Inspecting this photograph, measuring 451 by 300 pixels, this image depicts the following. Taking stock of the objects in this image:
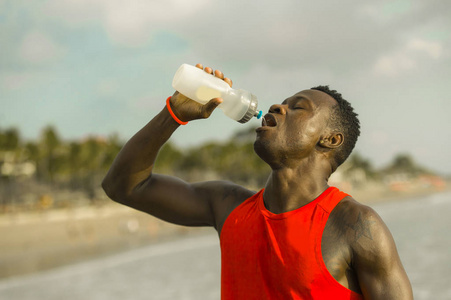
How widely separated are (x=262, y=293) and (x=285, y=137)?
2.10 feet

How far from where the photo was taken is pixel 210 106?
2256 millimetres

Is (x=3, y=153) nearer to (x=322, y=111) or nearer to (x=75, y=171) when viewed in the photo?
(x=75, y=171)

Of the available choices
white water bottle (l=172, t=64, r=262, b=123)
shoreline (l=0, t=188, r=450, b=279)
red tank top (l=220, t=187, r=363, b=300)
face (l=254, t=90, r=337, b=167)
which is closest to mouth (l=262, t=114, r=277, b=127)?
face (l=254, t=90, r=337, b=167)

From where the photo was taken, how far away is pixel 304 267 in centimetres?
192

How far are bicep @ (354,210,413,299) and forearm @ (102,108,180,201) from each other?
0.97m

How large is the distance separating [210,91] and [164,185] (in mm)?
528

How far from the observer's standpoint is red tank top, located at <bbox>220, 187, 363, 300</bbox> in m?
1.90

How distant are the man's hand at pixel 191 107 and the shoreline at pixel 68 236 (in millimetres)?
16145

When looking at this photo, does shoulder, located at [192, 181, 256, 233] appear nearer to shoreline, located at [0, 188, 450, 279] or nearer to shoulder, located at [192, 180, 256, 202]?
shoulder, located at [192, 180, 256, 202]

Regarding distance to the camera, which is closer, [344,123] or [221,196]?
[344,123]

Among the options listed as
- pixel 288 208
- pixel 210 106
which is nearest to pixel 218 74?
pixel 210 106

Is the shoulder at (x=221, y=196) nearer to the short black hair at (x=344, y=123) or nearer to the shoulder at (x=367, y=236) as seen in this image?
the short black hair at (x=344, y=123)

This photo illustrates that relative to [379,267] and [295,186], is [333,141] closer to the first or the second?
[295,186]

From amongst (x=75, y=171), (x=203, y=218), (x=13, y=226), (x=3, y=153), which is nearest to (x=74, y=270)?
(x=13, y=226)
